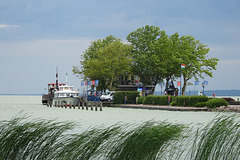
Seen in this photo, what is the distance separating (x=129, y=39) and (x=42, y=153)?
255ft

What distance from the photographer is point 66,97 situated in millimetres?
68938

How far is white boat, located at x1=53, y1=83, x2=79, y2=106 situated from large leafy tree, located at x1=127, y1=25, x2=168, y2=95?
51.8 ft

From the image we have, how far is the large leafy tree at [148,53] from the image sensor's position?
80.2 meters

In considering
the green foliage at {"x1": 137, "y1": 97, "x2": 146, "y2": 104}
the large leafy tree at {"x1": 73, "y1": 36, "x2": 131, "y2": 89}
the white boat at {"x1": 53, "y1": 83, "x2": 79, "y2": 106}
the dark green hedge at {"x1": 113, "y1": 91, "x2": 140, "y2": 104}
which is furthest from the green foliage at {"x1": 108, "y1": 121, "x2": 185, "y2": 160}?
the large leafy tree at {"x1": 73, "y1": 36, "x2": 131, "y2": 89}

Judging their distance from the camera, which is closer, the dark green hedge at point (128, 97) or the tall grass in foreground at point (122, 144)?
the tall grass in foreground at point (122, 144)

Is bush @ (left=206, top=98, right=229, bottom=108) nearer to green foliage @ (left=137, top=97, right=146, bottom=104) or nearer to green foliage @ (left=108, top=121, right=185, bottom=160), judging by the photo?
green foliage @ (left=137, top=97, right=146, bottom=104)

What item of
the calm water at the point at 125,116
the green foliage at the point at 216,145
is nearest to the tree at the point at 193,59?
the calm water at the point at 125,116

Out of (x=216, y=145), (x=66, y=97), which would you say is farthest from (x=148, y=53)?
(x=216, y=145)

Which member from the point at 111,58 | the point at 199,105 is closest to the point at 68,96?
the point at 111,58

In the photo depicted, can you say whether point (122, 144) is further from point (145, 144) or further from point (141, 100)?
point (141, 100)

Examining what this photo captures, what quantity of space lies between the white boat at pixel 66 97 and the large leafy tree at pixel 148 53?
51.8 ft

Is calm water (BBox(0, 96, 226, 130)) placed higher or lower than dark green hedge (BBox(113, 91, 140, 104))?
lower

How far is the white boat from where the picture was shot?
6884cm

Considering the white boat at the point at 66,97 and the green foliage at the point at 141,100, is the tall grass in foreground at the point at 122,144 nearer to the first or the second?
the green foliage at the point at 141,100
